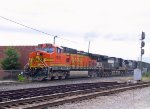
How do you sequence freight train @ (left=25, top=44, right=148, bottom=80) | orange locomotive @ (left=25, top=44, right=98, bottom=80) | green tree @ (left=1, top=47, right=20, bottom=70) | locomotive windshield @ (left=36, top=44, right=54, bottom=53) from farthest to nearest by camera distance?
green tree @ (left=1, top=47, right=20, bottom=70)
locomotive windshield @ (left=36, top=44, right=54, bottom=53)
freight train @ (left=25, top=44, right=148, bottom=80)
orange locomotive @ (left=25, top=44, right=98, bottom=80)

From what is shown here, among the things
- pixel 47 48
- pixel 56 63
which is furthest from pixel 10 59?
pixel 56 63

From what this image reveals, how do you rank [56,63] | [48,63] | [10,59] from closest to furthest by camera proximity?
[48,63] < [56,63] < [10,59]

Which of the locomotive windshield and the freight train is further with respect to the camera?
the locomotive windshield

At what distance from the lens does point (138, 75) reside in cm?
3112

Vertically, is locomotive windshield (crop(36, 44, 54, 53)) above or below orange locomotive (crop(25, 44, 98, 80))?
above

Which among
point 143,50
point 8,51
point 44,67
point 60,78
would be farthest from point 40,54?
point 8,51

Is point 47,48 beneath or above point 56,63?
above

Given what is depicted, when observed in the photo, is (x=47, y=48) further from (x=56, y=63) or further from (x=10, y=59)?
(x=10, y=59)

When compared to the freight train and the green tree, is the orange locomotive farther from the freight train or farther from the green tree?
the green tree

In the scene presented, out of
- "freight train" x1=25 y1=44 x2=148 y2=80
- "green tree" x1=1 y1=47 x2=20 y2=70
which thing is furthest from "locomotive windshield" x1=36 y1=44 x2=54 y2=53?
"green tree" x1=1 y1=47 x2=20 y2=70

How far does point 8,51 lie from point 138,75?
671 inches

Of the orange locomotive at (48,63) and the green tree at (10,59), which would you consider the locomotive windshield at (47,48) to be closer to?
the orange locomotive at (48,63)

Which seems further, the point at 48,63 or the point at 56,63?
the point at 56,63

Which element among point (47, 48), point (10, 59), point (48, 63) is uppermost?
point (47, 48)
